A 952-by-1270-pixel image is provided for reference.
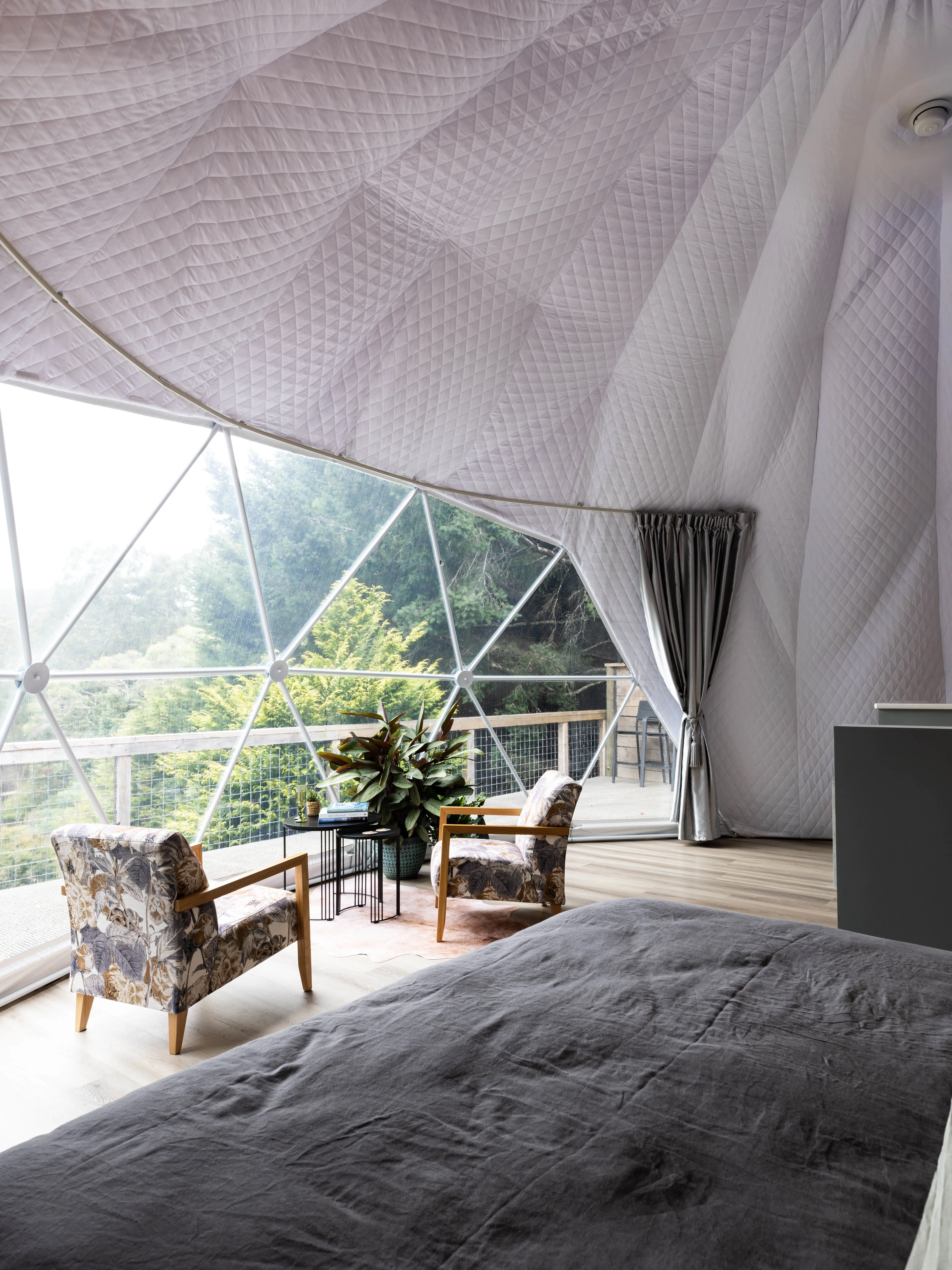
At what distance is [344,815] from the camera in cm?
460

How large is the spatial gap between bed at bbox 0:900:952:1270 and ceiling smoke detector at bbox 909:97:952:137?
14.2 ft

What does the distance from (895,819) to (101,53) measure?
145 inches

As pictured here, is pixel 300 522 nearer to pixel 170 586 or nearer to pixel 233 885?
pixel 170 586

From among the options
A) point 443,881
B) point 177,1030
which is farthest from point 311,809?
point 177,1030

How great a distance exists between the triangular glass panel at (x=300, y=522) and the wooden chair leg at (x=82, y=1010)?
259cm

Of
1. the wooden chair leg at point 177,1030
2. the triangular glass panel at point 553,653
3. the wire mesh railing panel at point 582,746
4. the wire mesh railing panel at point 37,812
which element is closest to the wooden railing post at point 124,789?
the wire mesh railing panel at point 37,812

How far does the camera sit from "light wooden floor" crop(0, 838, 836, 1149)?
2701 millimetres

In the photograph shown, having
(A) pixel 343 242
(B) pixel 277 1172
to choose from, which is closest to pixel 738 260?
(A) pixel 343 242

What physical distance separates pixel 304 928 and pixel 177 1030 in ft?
2.39

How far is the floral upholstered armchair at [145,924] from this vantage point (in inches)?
114

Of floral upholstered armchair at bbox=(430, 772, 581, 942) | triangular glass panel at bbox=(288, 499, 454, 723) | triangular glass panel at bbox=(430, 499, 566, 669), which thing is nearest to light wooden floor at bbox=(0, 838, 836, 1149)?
floral upholstered armchair at bbox=(430, 772, 581, 942)

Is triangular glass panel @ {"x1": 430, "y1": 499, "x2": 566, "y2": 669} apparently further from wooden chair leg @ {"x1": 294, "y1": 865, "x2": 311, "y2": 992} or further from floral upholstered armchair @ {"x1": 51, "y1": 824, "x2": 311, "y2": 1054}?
floral upholstered armchair @ {"x1": 51, "y1": 824, "x2": 311, "y2": 1054}

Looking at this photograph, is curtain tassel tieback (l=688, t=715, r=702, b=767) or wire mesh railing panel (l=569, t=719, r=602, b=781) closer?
curtain tassel tieback (l=688, t=715, r=702, b=767)

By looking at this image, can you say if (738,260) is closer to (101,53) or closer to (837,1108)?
(101,53)
